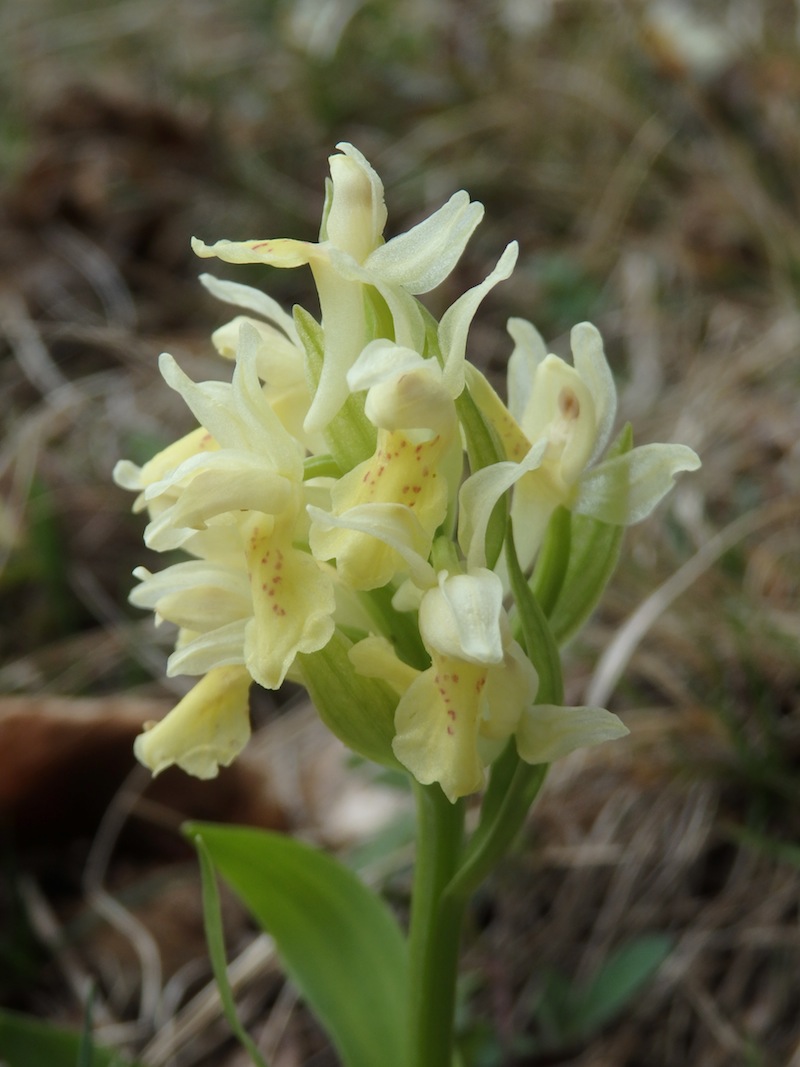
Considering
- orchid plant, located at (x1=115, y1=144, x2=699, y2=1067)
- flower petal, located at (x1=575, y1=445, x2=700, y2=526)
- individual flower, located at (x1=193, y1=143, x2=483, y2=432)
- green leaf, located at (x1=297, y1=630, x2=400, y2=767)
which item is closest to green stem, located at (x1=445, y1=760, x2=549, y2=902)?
orchid plant, located at (x1=115, y1=144, x2=699, y2=1067)

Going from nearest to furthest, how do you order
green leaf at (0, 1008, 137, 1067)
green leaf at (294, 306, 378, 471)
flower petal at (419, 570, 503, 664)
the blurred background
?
flower petal at (419, 570, 503, 664), green leaf at (294, 306, 378, 471), green leaf at (0, 1008, 137, 1067), the blurred background

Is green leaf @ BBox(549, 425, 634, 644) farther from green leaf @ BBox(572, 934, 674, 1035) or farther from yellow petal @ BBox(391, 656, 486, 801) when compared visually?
green leaf @ BBox(572, 934, 674, 1035)

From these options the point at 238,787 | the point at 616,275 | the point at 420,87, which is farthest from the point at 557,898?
the point at 420,87

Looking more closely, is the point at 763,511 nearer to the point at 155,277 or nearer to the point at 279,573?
the point at 279,573

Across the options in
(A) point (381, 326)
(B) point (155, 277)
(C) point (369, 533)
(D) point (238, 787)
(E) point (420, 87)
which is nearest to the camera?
(C) point (369, 533)

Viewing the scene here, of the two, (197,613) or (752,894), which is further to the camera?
(752,894)

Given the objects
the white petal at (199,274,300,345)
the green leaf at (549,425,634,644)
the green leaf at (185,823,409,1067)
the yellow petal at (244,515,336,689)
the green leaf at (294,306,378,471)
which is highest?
the white petal at (199,274,300,345)

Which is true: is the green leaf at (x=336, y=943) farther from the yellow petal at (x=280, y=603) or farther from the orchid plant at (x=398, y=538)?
the yellow petal at (x=280, y=603)
